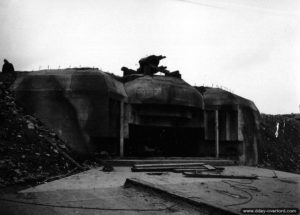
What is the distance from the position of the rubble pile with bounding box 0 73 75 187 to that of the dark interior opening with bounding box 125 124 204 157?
4.75 meters

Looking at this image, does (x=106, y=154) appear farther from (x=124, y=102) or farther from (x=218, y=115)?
(x=218, y=115)

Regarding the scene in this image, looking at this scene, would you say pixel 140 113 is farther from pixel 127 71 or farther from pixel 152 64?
pixel 152 64

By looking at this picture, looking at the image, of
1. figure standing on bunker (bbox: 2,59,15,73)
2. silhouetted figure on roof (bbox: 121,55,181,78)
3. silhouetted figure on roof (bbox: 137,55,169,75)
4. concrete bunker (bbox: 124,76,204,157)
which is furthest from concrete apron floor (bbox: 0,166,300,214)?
silhouetted figure on roof (bbox: 137,55,169,75)

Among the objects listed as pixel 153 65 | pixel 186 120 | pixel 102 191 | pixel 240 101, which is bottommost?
pixel 102 191

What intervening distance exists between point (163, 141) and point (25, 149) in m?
8.40

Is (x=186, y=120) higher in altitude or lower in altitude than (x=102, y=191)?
→ higher

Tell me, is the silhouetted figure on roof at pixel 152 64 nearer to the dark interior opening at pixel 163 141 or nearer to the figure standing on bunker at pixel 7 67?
the dark interior opening at pixel 163 141

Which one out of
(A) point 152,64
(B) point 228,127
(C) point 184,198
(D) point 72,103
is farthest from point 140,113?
(C) point 184,198

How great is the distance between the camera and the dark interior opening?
1352 cm

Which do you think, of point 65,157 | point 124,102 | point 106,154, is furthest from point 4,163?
point 124,102

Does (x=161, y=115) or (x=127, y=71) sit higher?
(x=127, y=71)

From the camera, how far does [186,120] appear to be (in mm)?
12953

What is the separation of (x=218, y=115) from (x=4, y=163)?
9.33 m

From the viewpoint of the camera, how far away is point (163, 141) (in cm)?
1488
